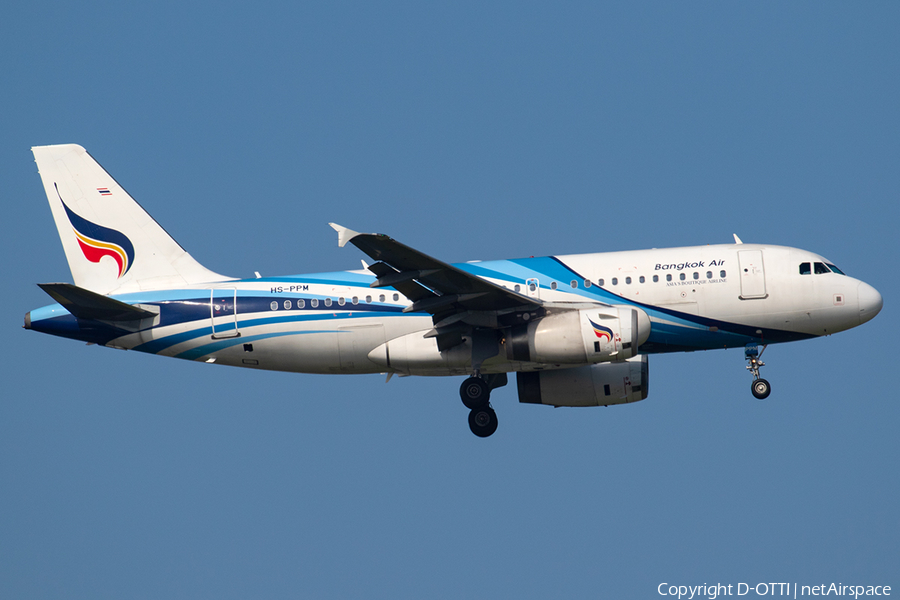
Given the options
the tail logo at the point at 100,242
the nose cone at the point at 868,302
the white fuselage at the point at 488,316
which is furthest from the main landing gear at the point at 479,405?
the tail logo at the point at 100,242

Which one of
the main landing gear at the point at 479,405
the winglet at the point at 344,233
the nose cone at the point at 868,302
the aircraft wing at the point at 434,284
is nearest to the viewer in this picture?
the winglet at the point at 344,233

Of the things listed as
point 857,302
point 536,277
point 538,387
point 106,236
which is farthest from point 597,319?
point 106,236

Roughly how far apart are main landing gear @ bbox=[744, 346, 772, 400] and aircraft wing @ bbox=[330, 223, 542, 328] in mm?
6864

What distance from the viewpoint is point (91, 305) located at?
30422 mm

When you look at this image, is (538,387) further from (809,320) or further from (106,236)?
(106,236)

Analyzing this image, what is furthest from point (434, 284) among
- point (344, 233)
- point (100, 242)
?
point (100, 242)

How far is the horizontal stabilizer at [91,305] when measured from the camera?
2944 cm

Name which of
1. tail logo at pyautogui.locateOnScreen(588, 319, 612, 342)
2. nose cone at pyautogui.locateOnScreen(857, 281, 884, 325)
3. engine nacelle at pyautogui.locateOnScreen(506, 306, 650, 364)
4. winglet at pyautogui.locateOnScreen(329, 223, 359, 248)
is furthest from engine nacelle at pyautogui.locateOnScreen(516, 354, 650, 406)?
winglet at pyautogui.locateOnScreen(329, 223, 359, 248)

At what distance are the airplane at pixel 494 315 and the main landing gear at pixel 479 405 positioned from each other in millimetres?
44

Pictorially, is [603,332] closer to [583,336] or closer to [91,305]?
[583,336]

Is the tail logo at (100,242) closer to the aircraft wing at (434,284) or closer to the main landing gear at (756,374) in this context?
the aircraft wing at (434,284)

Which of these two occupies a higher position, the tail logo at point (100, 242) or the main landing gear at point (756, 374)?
the tail logo at point (100, 242)

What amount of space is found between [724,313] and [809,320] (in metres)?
2.56

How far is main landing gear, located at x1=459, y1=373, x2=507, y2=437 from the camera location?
3123 centimetres
